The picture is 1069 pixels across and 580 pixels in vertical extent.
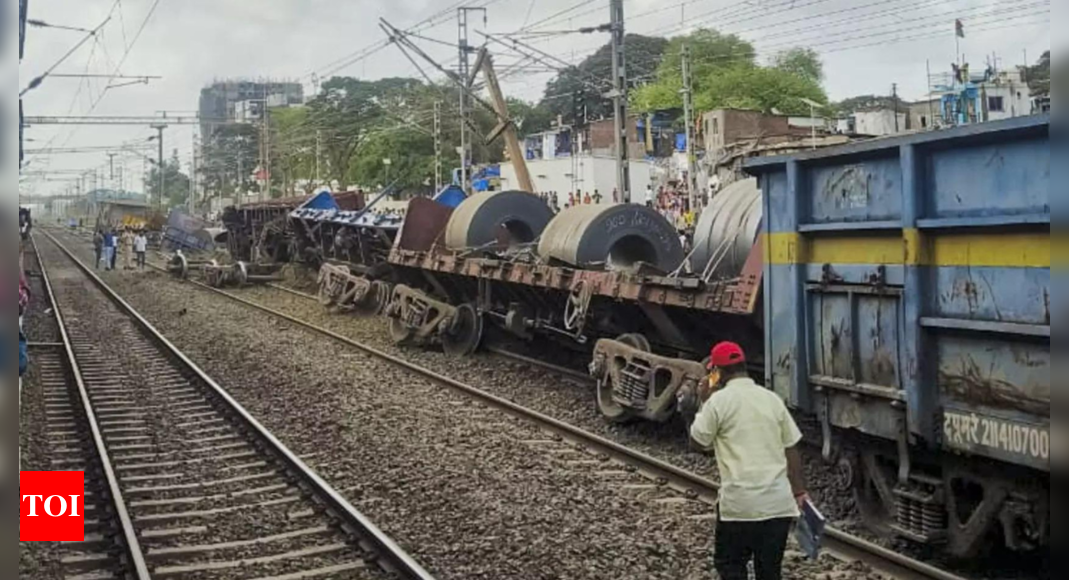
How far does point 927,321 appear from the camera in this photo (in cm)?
567

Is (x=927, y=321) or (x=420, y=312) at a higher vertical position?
(x=927, y=321)

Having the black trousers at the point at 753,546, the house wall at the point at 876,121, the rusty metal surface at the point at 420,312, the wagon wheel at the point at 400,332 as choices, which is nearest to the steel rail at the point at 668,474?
the rusty metal surface at the point at 420,312

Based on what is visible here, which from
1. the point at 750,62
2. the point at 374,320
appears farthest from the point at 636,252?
the point at 750,62

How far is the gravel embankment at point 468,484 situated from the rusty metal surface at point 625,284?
1.50m

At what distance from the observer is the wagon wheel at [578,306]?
1062 centimetres

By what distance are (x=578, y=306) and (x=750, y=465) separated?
6121 mm

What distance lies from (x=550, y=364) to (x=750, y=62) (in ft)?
236

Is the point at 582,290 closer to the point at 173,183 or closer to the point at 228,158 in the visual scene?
the point at 228,158

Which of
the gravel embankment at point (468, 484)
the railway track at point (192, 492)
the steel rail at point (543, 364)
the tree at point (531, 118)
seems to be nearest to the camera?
the gravel embankment at point (468, 484)

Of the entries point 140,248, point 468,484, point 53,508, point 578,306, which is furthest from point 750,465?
point 140,248

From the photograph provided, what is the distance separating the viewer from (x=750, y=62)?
3191 inches

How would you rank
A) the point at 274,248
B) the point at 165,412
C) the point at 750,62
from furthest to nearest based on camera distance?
the point at 750,62
the point at 274,248
the point at 165,412

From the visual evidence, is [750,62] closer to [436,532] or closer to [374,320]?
[374,320]

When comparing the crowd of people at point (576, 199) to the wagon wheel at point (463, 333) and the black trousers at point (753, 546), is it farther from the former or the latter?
the black trousers at point (753, 546)
